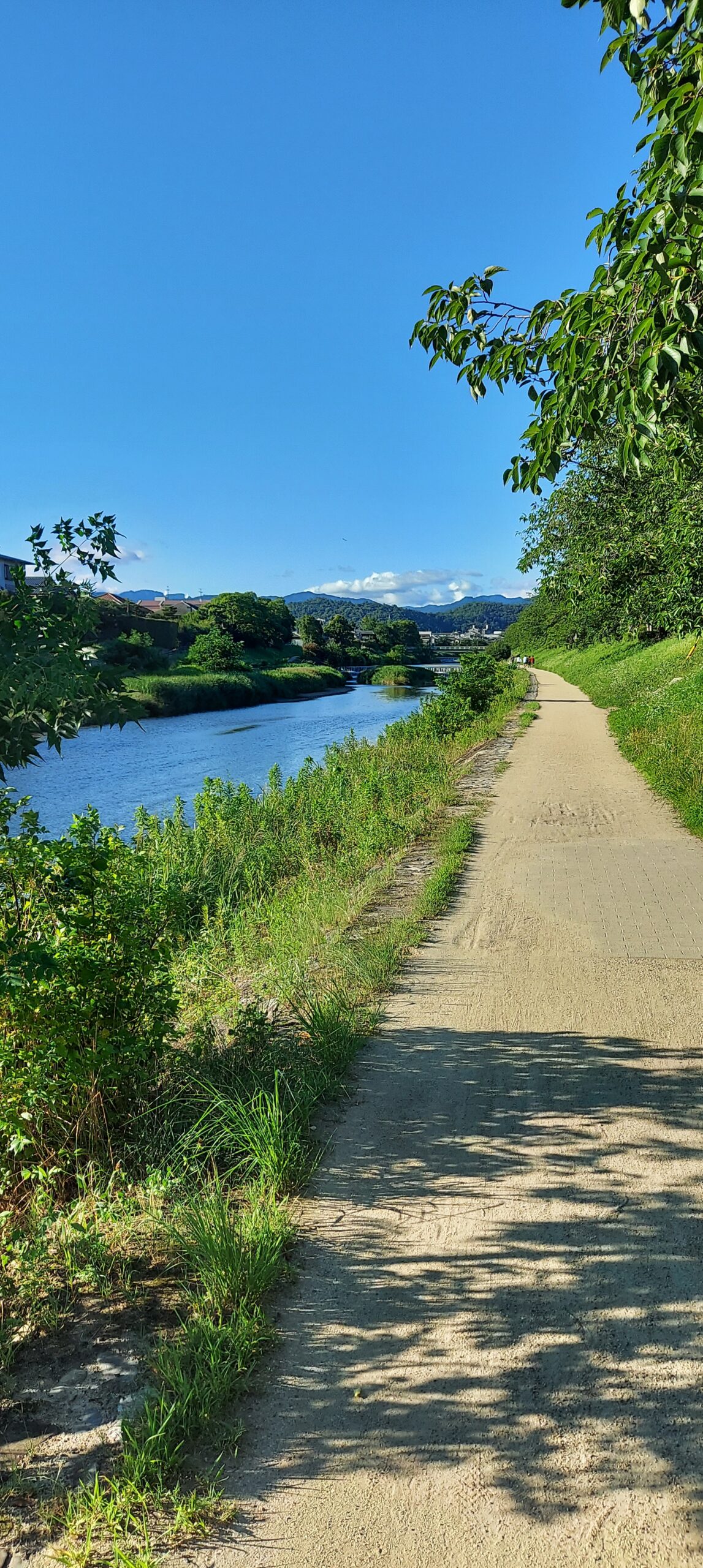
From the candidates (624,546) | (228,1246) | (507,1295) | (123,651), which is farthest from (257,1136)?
(624,546)

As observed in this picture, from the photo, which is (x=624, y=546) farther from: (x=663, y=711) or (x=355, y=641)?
(x=355, y=641)

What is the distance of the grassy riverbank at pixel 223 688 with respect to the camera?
Answer: 4744 cm

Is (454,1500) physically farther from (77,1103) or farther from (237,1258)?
(77,1103)

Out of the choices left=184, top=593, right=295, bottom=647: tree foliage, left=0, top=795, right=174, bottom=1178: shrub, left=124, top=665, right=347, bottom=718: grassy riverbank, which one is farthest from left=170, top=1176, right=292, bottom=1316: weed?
left=184, top=593, right=295, bottom=647: tree foliage

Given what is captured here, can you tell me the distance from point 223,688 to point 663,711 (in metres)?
41.3

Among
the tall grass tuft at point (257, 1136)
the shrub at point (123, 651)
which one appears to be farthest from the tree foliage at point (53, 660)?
the tall grass tuft at point (257, 1136)

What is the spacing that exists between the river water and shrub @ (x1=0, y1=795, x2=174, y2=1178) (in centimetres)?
373

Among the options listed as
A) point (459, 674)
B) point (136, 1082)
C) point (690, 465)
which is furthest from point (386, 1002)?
point (459, 674)

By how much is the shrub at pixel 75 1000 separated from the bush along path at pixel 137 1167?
1cm

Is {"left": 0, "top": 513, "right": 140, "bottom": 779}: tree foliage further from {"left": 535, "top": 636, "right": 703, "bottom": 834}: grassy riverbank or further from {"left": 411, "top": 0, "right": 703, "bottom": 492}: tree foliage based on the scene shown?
{"left": 535, "top": 636, "right": 703, "bottom": 834}: grassy riverbank

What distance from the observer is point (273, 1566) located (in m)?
2.07

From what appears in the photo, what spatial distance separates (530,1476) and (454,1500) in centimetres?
21

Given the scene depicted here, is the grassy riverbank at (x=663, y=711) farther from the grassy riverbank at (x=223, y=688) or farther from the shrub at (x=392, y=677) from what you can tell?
the shrub at (x=392, y=677)

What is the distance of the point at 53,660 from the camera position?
276 centimetres
